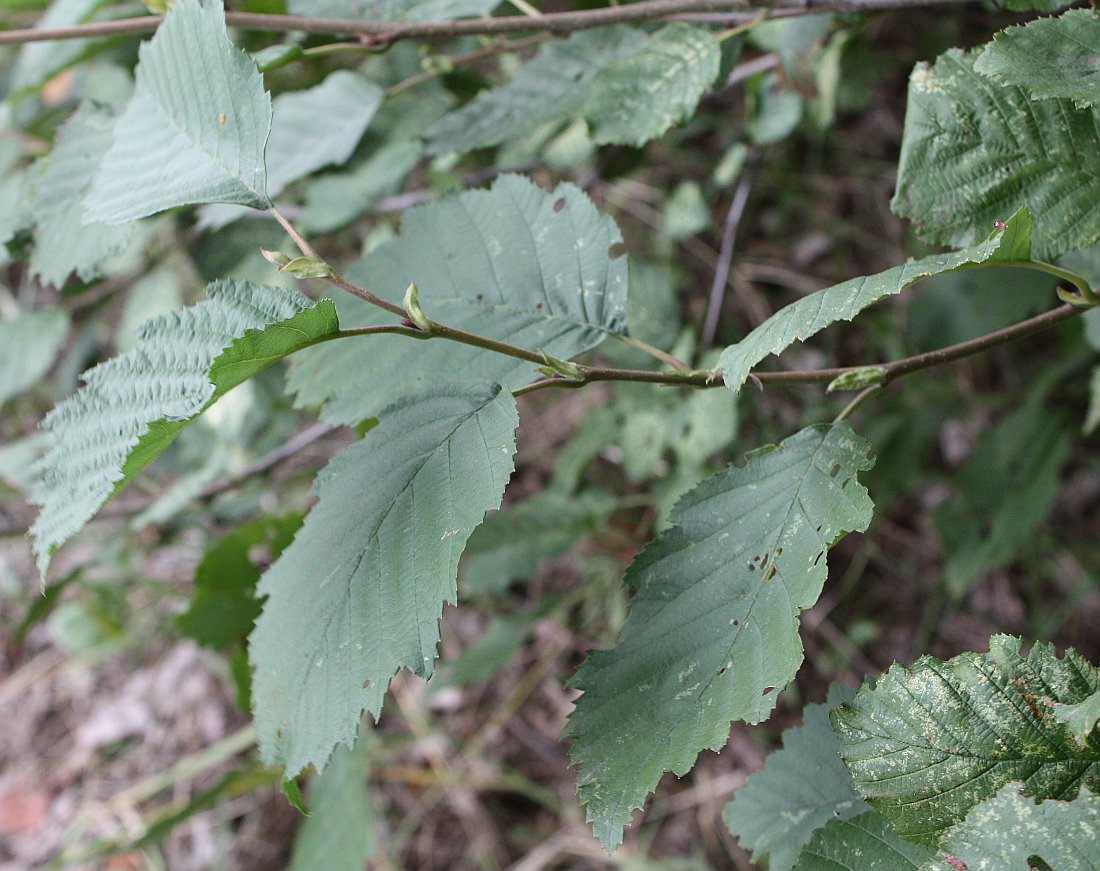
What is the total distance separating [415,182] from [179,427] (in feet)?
7.07

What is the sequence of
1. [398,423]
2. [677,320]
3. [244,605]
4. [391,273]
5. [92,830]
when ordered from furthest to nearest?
[92,830], [677,320], [244,605], [391,273], [398,423]

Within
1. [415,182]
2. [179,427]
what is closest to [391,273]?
[179,427]

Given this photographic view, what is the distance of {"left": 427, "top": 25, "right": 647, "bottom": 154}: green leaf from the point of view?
137 cm

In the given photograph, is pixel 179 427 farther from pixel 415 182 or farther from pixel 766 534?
pixel 415 182

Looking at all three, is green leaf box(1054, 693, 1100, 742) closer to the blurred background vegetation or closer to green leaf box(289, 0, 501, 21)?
the blurred background vegetation

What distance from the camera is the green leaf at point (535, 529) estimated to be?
1.92m

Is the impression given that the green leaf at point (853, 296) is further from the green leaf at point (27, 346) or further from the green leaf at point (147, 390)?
the green leaf at point (27, 346)

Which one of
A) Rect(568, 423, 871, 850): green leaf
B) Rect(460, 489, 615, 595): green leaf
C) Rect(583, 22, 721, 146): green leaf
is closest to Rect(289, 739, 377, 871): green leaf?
Rect(460, 489, 615, 595): green leaf

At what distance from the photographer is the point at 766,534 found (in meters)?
0.86

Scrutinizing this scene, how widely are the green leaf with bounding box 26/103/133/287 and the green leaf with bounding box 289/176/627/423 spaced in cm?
48

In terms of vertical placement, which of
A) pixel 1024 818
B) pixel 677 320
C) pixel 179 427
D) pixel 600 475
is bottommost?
pixel 600 475

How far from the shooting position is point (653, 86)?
1258mm

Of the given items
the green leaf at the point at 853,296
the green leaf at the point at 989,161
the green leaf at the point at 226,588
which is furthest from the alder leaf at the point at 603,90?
the green leaf at the point at 226,588

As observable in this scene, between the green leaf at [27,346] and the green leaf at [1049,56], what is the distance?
1.86m
